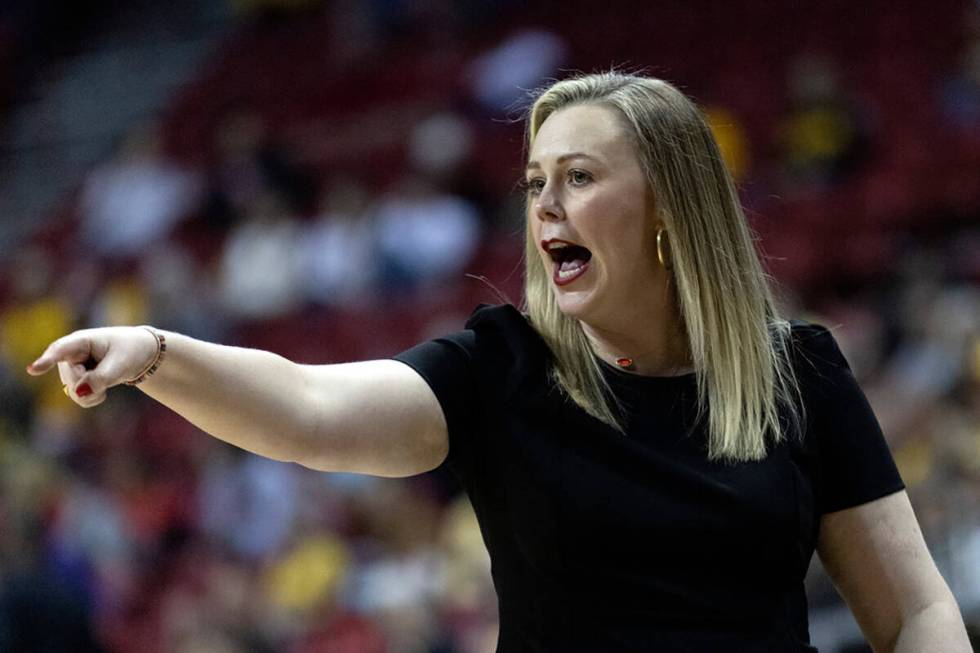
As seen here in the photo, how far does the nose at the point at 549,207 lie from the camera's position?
1935 millimetres

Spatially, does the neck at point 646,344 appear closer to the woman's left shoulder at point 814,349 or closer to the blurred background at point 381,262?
the woman's left shoulder at point 814,349

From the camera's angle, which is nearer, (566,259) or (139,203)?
(566,259)

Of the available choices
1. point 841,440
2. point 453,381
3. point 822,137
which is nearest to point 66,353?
point 453,381

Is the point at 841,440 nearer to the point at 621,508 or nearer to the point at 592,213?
the point at 621,508

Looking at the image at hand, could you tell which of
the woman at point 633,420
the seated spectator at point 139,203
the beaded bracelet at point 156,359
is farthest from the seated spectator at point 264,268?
the beaded bracelet at point 156,359

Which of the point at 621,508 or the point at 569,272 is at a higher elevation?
the point at 569,272

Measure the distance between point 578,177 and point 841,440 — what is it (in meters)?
0.52

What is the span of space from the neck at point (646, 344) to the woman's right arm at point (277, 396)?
29 cm

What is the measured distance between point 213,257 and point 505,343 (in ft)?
20.8

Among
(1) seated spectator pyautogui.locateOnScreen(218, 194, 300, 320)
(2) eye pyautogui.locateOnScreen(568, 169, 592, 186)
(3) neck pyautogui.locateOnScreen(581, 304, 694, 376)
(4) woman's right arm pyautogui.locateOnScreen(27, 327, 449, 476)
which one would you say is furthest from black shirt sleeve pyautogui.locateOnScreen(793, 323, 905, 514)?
(1) seated spectator pyautogui.locateOnScreen(218, 194, 300, 320)

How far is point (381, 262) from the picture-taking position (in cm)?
739

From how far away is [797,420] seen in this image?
1.97 m

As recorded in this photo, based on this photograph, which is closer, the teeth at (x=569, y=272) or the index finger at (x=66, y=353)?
the index finger at (x=66, y=353)

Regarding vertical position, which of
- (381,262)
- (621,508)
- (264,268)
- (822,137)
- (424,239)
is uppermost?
(621,508)
